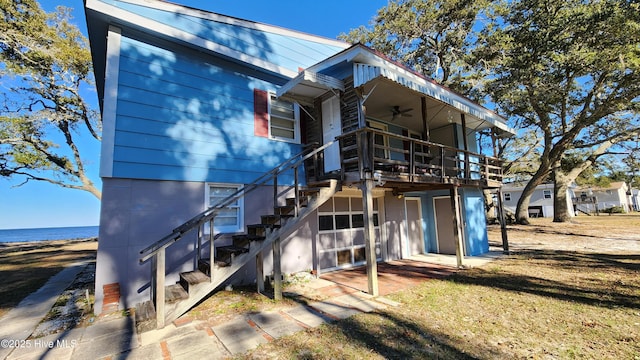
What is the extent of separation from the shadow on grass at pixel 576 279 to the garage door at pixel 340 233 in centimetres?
283

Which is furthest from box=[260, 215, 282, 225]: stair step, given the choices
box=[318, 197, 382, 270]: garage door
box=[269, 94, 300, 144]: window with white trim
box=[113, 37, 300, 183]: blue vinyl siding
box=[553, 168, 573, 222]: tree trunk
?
box=[553, 168, 573, 222]: tree trunk

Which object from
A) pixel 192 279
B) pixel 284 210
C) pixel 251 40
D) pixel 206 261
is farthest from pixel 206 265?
pixel 251 40

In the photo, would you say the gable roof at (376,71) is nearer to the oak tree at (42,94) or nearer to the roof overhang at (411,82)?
the roof overhang at (411,82)

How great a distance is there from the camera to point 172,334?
404 cm

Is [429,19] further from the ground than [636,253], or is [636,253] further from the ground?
[429,19]

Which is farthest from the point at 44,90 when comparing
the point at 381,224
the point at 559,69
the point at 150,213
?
the point at 559,69

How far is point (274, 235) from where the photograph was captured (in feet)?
18.1

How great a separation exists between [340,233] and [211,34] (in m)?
6.32

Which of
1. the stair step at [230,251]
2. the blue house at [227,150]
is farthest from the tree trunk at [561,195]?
the stair step at [230,251]

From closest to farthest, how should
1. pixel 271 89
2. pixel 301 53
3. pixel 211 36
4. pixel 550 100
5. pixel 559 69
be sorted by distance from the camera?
pixel 211 36
pixel 271 89
pixel 301 53
pixel 559 69
pixel 550 100

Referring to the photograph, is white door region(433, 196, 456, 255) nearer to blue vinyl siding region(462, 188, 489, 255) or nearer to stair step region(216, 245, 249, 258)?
blue vinyl siding region(462, 188, 489, 255)

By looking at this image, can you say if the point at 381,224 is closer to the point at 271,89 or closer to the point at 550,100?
the point at 271,89

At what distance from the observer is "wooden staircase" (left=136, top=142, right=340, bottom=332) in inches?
162

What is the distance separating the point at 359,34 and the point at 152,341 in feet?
65.5
